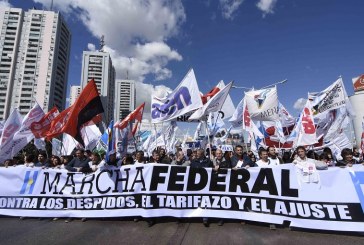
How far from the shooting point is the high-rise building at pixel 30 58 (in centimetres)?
10444

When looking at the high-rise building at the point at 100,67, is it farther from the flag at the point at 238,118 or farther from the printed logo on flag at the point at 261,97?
the printed logo on flag at the point at 261,97

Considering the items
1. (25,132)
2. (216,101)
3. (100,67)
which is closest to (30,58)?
(100,67)

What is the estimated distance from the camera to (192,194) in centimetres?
598

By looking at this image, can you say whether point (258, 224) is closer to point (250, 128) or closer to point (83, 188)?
point (83, 188)

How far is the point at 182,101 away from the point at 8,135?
6076mm

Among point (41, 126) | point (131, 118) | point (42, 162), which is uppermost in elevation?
point (131, 118)

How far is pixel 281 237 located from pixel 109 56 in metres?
177

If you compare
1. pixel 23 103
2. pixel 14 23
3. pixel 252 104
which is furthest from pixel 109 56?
pixel 252 104

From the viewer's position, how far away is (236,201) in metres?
5.77

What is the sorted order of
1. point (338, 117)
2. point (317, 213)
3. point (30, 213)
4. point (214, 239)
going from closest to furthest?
point (214, 239) < point (317, 213) < point (30, 213) < point (338, 117)

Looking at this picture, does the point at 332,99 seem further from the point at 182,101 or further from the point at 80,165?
the point at 80,165

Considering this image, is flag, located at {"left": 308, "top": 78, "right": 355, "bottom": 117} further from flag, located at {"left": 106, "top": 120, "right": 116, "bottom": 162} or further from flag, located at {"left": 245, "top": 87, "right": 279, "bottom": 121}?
flag, located at {"left": 106, "top": 120, "right": 116, "bottom": 162}

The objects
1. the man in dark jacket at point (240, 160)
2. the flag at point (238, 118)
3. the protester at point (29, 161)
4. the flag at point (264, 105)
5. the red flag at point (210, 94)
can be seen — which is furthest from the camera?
the flag at point (238, 118)

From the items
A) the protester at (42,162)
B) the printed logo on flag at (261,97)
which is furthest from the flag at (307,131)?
the protester at (42,162)
